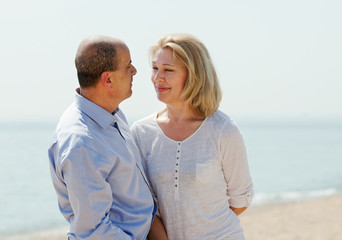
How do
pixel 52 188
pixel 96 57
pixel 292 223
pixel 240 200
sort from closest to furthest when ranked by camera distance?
1. pixel 96 57
2. pixel 240 200
3. pixel 292 223
4. pixel 52 188

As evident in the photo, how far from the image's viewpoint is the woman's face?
9.24 feet

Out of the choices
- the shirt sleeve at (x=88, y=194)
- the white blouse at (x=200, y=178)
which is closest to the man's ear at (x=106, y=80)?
the shirt sleeve at (x=88, y=194)

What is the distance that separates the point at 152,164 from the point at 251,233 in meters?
6.84

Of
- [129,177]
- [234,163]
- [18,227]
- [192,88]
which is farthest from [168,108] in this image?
[18,227]

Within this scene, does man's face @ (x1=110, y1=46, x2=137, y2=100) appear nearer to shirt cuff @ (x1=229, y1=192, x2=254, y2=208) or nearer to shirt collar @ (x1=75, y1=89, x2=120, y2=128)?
shirt collar @ (x1=75, y1=89, x2=120, y2=128)

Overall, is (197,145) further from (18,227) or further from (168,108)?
(18,227)

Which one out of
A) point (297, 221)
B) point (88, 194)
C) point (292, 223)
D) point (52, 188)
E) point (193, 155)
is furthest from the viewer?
point (52, 188)

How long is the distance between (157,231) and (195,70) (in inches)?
36.8

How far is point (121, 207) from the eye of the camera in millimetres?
2348

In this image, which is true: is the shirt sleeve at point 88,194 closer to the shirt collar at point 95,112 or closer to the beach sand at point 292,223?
the shirt collar at point 95,112

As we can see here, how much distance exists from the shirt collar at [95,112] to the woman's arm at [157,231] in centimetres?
68

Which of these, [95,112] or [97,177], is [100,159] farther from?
[95,112]

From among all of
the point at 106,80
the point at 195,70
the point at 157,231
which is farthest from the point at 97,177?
the point at 195,70

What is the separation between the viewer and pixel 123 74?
238cm
